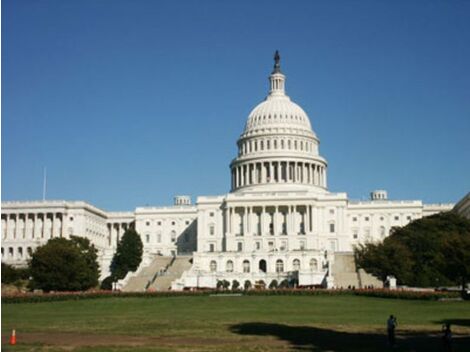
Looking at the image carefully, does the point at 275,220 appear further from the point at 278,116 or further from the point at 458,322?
the point at 458,322

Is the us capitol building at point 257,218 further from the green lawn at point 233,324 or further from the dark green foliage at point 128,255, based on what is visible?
the green lawn at point 233,324

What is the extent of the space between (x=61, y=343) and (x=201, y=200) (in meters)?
111

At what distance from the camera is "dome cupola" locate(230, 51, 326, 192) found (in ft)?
499

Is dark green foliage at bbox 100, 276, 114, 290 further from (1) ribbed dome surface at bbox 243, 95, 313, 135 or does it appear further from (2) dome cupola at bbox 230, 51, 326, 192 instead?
(1) ribbed dome surface at bbox 243, 95, 313, 135

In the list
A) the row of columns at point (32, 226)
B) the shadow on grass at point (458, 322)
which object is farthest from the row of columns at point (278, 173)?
the shadow on grass at point (458, 322)

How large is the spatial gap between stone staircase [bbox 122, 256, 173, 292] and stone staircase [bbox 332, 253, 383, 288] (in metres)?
26.7

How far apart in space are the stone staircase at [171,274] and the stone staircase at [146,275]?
1272 millimetres

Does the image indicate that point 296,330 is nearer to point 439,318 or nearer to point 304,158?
point 439,318

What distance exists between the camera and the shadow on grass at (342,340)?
3228 centimetres

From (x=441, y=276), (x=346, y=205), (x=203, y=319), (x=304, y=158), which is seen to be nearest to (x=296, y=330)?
(x=203, y=319)

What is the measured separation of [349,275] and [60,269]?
3908 centimetres

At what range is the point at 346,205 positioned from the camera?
143 metres

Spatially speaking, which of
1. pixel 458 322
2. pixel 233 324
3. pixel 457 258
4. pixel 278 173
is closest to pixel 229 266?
pixel 278 173

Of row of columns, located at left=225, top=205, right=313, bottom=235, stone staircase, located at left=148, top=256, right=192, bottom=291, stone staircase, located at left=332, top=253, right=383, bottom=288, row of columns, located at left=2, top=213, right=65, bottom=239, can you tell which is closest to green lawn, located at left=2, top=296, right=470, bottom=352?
stone staircase, located at left=332, top=253, right=383, bottom=288
